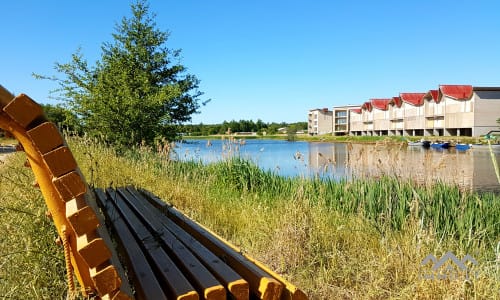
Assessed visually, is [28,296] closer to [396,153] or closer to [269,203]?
[269,203]

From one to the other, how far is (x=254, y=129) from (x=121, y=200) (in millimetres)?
137088

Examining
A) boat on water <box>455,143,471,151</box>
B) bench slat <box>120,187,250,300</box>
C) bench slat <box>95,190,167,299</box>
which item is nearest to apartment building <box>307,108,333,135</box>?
boat on water <box>455,143,471,151</box>

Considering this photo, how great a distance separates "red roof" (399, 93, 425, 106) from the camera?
216 ft

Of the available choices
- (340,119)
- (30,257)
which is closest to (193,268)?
(30,257)

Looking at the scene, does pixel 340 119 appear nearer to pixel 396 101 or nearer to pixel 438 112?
pixel 396 101

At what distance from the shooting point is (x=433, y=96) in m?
61.5

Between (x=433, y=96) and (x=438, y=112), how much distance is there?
2.99 meters

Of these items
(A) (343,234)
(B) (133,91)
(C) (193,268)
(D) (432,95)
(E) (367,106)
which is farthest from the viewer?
(E) (367,106)

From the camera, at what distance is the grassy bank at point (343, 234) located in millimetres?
3006

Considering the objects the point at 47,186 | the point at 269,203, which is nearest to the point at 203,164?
the point at 269,203

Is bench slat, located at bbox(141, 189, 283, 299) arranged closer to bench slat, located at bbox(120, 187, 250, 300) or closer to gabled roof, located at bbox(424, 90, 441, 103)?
bench slat, located at bbox(120, 187, 250, 300)

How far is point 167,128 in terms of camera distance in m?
15.5

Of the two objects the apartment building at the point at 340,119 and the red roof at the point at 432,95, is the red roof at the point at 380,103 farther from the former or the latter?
the apartment building at the point at 340,119

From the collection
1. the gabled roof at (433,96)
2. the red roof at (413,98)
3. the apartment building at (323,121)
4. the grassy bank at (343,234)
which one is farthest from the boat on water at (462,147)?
the apartment building at (323,121)
